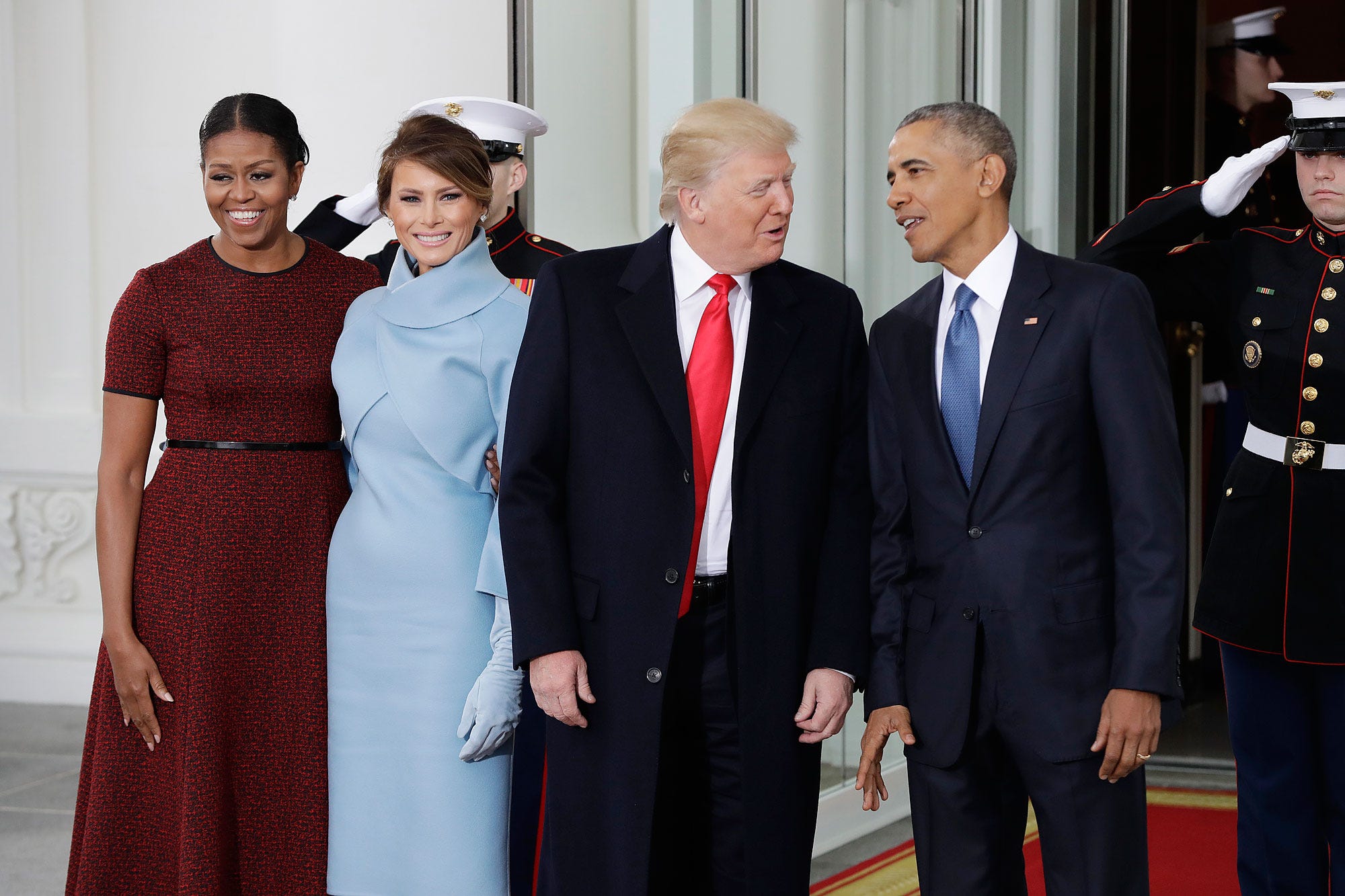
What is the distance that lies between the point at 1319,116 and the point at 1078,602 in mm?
1089

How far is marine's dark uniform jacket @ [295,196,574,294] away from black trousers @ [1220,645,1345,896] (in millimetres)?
1416

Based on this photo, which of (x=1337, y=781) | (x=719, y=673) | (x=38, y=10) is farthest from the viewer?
(x=38, y=10)

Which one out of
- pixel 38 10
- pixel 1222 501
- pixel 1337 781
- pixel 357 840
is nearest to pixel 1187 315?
pixel 1222 501

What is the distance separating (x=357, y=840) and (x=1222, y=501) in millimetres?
1613

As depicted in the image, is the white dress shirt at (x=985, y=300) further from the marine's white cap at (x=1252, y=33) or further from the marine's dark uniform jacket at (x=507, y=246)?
the marine's white cap at (x=1252, y=33)

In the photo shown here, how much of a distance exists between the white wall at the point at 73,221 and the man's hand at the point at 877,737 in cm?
391

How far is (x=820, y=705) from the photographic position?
178 cm

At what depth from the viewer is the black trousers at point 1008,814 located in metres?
1.75

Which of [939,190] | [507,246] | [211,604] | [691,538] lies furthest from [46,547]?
[939,190]

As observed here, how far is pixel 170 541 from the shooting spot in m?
2.08

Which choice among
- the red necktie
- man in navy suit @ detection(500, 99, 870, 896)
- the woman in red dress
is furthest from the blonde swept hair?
the woman in red dress

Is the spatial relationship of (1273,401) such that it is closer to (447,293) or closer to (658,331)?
(658,331)

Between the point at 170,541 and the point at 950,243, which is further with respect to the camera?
the point at 170,541

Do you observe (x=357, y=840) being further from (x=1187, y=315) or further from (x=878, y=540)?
(x=1187, y=315)
